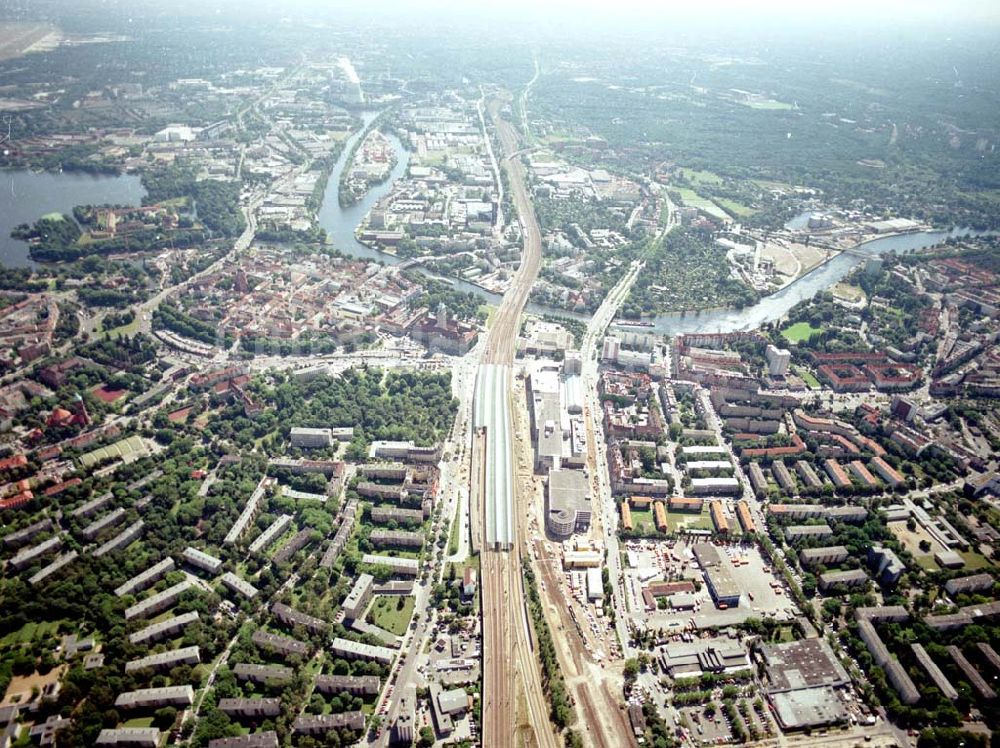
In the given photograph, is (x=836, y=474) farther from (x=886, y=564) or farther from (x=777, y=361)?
(x=777, y=361)

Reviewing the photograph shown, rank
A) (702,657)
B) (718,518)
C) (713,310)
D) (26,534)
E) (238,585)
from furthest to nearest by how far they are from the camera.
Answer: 1. (713,310)
2. (718,518)
3. (26,534)
4. (238,585)
5. (702,657)

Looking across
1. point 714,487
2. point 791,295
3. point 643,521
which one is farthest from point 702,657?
point 791,295

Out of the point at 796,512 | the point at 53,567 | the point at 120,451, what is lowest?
the point at 53,567

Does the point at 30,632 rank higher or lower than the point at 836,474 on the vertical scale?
lower

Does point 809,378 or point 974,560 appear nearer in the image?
point 974,560

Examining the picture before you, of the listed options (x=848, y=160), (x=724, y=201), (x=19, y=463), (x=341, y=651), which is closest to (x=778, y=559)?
(x=341, y=651)

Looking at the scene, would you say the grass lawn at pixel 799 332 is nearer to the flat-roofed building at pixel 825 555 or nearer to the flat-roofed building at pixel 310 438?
the flat-roofed building at pixel 825 555

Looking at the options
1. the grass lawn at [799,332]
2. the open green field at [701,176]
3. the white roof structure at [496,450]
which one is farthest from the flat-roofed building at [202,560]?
the open green field at [701,176]
